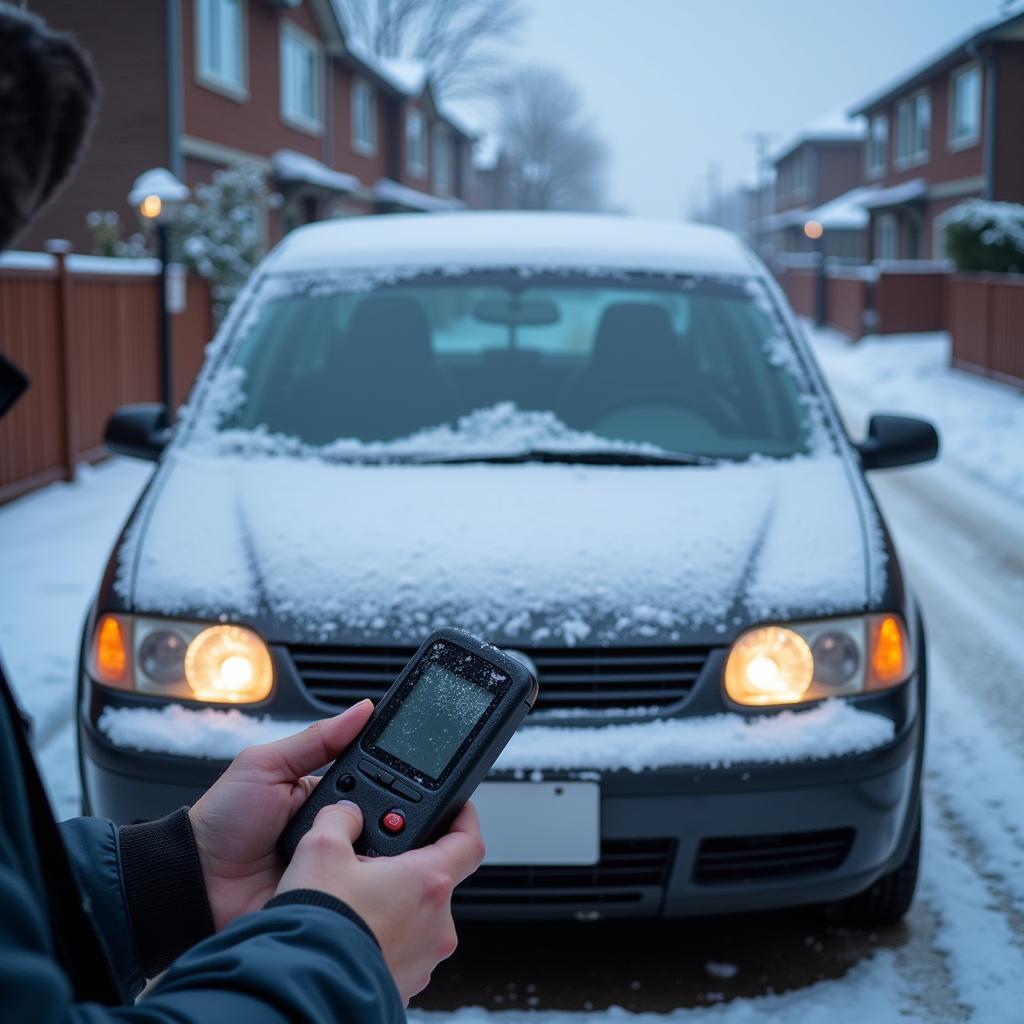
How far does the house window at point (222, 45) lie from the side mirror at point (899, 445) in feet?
58.1

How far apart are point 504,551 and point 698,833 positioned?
28.0 inches

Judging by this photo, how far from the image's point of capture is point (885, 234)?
41.7m

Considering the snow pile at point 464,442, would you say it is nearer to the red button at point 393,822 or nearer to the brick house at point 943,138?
the red button at point 393,822

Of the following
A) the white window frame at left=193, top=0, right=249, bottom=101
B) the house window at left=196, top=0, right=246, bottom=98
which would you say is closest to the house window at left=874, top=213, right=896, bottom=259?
the white window frame at left=193, top=0, right=249, bottom=101

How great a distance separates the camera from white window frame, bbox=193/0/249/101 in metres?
19.8

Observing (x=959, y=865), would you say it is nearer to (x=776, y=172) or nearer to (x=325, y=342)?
(x=325, y=342)

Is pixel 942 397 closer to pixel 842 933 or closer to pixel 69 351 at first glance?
pixel 69 351

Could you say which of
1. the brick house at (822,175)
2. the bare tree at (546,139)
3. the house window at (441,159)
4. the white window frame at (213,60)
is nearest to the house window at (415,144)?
the house window at (441,159)

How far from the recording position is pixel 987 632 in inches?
246

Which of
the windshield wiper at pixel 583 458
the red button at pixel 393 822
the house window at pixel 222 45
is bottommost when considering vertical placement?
the red button at pixel 393 822

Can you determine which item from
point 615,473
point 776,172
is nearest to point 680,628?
point 615,473

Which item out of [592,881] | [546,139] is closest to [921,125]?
[592,881]

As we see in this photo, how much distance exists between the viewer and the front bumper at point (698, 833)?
2.81 m

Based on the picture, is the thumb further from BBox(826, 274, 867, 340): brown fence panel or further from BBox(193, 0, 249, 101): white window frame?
BBox(826, 274, 867, 340): brown fence panel
